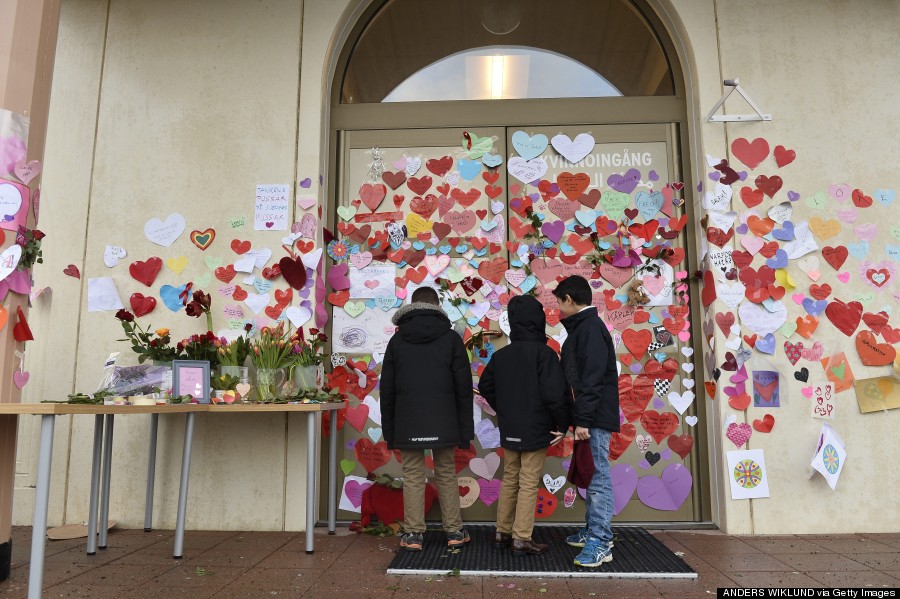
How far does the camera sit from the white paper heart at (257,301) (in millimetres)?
4414

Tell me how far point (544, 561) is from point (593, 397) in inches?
36.5

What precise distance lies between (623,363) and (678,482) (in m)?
0.86

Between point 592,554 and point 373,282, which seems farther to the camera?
point 373,282

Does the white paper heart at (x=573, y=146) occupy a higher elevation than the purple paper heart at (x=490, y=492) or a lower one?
higher

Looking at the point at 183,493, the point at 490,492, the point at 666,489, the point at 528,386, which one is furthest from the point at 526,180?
the point at 183,493

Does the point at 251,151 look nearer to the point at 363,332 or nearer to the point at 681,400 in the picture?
the point at 363,332

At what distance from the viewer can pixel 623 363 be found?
4.39 m

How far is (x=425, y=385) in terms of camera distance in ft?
12.0

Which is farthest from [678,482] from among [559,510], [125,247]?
[125,247]

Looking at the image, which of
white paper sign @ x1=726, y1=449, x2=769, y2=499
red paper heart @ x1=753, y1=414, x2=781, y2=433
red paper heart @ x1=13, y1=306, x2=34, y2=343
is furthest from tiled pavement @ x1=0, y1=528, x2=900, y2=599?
red paper heart @ x1=13, y1=306, x2=34, y2=343

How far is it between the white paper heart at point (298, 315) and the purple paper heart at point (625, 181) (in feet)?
7.57

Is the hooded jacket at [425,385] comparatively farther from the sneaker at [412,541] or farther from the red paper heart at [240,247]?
the red paper heart at [240,247]

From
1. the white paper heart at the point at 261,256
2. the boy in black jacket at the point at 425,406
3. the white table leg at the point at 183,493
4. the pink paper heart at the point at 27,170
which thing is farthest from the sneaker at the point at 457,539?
the pink paper heart at the point at 27,170

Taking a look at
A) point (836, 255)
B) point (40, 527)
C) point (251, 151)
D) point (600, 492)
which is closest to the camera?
point (40, 527)
